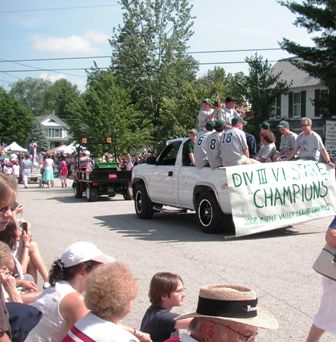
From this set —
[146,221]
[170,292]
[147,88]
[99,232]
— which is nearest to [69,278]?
[170,292]

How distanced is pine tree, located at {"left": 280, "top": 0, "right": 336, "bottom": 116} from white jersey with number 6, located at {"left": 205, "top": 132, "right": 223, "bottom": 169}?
19.1m

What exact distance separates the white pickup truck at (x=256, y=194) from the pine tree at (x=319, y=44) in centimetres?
1839

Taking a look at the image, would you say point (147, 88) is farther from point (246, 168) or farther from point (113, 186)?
point (246, 168)

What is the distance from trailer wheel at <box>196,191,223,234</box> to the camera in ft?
37.1

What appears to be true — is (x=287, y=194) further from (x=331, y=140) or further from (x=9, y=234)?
(x=331, y=140)

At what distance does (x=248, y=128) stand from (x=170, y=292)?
921 inches

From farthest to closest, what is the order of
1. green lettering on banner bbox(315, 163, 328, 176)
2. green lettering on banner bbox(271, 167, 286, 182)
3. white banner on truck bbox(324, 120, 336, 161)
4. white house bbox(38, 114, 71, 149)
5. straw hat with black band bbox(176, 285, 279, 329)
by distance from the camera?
white house bbox(38, 114, 71, 149) < white banner on truck bbox(324, 120, 336, 161) < green lettering on banner bbox(315, 163, 328, 176) < green lettering on banner bbox(271, 167, 286, 182) < straw hat with black band bbox(176, 285, 279, 329)

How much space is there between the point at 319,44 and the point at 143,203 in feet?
62.8

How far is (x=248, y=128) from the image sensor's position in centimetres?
2719

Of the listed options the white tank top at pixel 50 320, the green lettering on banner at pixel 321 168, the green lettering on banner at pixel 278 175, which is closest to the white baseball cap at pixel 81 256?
the white tank top at pixel 50 320

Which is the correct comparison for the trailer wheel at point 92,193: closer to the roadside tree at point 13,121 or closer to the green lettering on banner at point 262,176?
the green lettering on banner at point 262,176

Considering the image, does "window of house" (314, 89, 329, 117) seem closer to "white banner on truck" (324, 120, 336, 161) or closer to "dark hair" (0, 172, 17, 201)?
"white banner on truck" (324, 120, 336, 161)

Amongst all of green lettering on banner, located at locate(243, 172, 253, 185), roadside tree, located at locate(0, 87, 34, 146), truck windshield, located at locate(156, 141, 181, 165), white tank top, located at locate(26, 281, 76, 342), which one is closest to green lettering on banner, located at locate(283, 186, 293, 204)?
green lettering on banner, located at locate(243, 172, 253, 185)

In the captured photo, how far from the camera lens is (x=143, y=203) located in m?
14.5
